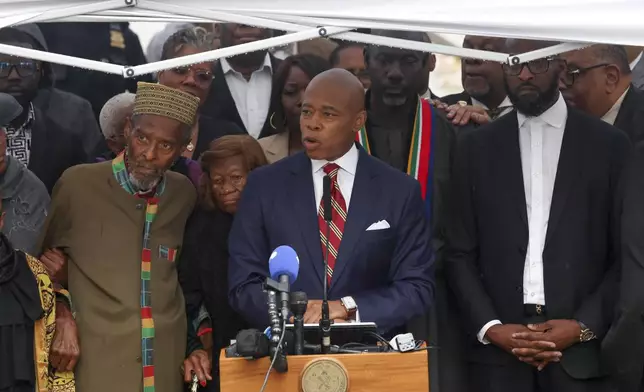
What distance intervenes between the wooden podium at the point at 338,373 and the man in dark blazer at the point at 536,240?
147 cm

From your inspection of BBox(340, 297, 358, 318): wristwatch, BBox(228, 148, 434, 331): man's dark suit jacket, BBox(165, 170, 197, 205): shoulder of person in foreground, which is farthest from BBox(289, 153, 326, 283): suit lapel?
BBox(165, 170, 197, 205): shoulder of person in foreground

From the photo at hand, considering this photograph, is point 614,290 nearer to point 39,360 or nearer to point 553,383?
point 553,383

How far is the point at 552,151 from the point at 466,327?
1.06 metres

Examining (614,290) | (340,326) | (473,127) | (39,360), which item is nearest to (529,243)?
(614,290)

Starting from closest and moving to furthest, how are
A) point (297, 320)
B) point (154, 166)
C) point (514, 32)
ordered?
point (297, 320), point (514, 32), point (154, 166)

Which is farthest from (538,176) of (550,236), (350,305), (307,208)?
(350,305)

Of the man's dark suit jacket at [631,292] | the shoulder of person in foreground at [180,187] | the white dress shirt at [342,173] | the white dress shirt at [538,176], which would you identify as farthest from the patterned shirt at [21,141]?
the man's dark suit jacket at [631,292]

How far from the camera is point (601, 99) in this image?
24.8ft

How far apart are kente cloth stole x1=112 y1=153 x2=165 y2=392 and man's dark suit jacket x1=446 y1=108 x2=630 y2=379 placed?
64.7 inches

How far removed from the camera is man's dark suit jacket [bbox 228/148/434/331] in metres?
6.21

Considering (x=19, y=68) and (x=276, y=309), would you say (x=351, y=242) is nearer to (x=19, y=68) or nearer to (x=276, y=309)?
(x=276, y=309)

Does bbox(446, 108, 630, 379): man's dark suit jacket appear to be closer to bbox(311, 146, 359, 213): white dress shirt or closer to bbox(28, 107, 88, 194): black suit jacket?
bbox(311, 146, 359, 213): white dress shirt

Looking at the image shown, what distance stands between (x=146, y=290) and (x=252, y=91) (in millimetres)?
2578

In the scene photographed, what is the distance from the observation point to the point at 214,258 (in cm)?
668
